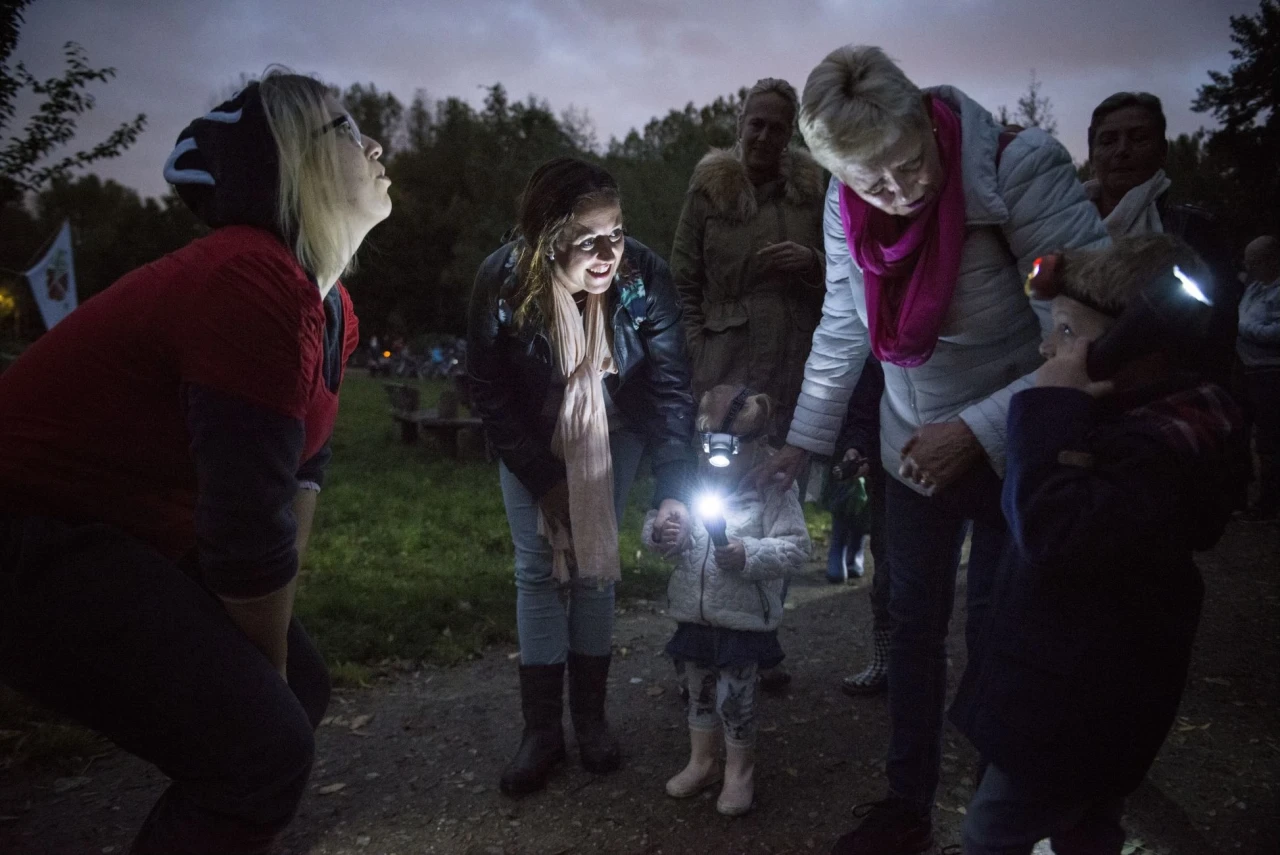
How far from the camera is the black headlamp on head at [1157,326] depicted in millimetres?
1908

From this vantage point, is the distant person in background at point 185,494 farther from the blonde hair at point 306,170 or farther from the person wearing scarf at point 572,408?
the person wearing scarf at point 572,408

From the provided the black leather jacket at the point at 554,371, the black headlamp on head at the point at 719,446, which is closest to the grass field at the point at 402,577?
the black leather jacket at the point at 554,371

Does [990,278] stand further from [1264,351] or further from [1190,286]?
[1264,351]

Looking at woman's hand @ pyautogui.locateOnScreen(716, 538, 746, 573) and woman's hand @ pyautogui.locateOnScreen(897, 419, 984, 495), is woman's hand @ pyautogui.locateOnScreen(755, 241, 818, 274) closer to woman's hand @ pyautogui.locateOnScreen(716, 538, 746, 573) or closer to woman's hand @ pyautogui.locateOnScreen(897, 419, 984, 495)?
woman's hand @ pyautogui.locateOnScreen(716, 538, 746, 573)

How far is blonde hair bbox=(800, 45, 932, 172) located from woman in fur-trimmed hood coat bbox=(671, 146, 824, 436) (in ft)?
4.97

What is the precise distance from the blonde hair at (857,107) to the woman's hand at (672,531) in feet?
4.51

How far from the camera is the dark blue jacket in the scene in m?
1.90

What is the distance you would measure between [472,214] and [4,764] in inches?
1572

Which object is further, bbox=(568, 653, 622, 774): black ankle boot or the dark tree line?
the dark tree line

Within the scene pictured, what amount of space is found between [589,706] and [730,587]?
821 mm

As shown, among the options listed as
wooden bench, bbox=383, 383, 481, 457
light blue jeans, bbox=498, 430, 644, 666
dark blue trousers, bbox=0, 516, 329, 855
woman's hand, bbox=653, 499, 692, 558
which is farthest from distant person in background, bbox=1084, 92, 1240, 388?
wooden bench, bbox=383, 383, 481, 457

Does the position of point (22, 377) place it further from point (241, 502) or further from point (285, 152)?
point (285, 152)

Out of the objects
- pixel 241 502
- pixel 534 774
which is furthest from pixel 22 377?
pixel 534 774

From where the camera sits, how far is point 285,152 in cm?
196
